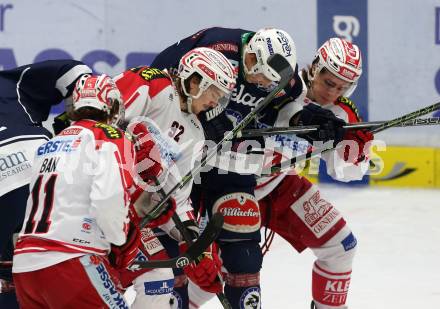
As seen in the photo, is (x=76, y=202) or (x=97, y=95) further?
(x=97, y=95)

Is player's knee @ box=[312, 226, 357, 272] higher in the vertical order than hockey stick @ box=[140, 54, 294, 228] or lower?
lower

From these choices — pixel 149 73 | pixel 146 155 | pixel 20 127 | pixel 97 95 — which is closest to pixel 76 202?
pixel 97 95

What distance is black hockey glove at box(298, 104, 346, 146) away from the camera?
431 cm

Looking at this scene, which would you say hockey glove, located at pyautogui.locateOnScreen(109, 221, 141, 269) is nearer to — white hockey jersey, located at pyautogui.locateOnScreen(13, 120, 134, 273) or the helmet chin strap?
white hockey jersey, located at pyautogui.locateOnScreen(13, 120, 134, 273)

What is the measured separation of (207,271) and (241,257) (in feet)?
0.99

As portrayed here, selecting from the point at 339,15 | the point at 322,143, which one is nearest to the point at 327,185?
the point at 339,15

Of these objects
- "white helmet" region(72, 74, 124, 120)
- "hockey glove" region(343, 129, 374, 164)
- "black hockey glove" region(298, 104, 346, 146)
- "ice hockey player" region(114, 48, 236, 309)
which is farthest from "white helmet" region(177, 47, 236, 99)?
"hockey glove" region(343, 129, 374, 164)

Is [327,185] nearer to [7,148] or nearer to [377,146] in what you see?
[377,146]

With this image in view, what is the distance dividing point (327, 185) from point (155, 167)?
3077mm

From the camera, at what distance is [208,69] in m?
3.77

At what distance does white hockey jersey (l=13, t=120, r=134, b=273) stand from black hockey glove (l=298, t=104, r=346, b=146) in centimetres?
131

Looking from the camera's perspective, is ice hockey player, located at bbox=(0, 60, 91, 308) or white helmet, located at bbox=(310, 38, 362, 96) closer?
ice hockey player, located at bbox=(0, 60, 91, 308)

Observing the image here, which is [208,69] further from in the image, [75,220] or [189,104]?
[75,220]

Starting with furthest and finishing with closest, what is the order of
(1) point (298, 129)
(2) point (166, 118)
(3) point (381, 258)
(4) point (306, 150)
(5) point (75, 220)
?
(3) point (381, 258) → (4) point (306, 150) → (1) point (298, 129) → (2) point (166, 118) → (5) point (75, 220)
